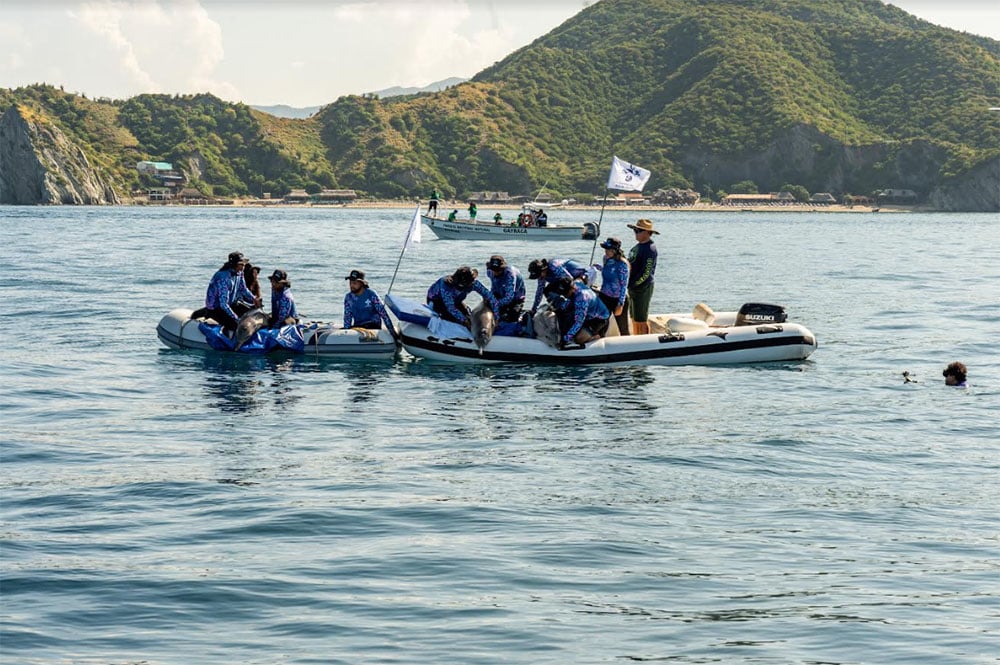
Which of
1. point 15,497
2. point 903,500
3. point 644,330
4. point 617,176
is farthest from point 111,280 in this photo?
point 903,500

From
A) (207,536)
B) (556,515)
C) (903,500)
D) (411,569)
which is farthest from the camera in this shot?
(903,500)

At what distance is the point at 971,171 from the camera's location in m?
177

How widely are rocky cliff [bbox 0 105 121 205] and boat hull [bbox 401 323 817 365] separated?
165m

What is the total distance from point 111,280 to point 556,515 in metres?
33.5

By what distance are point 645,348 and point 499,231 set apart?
50.8 m

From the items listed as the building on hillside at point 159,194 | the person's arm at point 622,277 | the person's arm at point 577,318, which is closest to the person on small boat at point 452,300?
the person's arm at point 577,318

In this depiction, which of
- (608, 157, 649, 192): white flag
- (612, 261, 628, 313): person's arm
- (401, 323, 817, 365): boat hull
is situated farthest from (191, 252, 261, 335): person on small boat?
(608, 157, 649, 192): white flag

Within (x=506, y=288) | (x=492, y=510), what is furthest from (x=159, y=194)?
(x=492, y=510)

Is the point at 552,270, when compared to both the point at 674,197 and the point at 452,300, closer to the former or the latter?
the point at 452,300

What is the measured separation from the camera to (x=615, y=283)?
20.4 m

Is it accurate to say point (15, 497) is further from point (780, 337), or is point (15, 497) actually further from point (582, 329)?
point (780, 337)

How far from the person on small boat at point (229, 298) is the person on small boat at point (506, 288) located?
4386 mm

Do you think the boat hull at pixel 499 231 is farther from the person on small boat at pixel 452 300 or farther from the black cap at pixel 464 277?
the black cap at pixel 464 277

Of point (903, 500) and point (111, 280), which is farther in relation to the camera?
point (111, 280)
